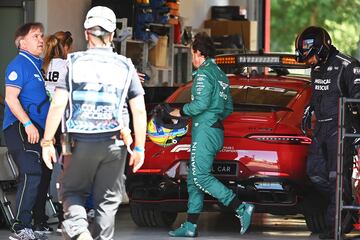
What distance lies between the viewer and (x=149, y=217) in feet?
37.8

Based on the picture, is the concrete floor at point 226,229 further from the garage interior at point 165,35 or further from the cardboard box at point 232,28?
the cardboard box at point 232,28

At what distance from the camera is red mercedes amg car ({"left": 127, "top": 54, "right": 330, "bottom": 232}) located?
10.6m

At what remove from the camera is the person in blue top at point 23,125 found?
10.2 m

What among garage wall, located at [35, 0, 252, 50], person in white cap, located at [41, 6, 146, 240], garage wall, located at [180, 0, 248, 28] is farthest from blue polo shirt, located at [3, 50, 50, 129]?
garage wall, located at [180, 0, 248, 28]

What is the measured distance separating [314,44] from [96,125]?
3290mm

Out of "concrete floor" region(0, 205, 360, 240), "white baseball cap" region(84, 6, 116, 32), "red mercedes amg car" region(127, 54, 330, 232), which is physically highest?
"white baseball cap" region(84, 6, 116, 32)

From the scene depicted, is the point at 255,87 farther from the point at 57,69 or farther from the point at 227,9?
the point at 227,9

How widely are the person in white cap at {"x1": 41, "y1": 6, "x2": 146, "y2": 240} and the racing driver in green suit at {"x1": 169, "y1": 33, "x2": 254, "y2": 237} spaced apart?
2.36 m

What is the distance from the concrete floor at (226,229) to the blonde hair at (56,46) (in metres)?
1.66

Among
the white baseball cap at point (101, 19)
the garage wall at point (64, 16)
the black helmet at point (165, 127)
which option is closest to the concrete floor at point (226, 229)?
the black helmet at point (165, 127)

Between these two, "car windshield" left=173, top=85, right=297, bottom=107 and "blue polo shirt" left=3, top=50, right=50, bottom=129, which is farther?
"car windshield" left=173, top=85, right=297, bottom=107

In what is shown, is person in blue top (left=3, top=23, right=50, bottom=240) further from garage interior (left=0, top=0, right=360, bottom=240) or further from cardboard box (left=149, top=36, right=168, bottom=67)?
cardboard box (left=149, top=36, right=168, bottom=67)

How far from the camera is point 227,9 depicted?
21.6 meters

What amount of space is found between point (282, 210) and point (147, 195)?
4.18 feet
